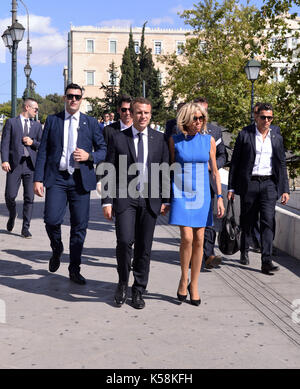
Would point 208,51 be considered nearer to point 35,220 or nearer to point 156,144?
point 35,220

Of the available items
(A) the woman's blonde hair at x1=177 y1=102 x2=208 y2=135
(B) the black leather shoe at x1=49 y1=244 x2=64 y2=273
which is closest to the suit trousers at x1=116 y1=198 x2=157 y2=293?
(A) the woman's blonde hair at x1=177 y1=102 x2=208 y2=135

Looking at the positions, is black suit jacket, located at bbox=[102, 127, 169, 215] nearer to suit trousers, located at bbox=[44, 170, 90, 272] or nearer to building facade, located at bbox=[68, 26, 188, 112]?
suit trousers, located at bbox=[44, 170, 90, 272]

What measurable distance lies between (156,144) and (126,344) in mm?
1865

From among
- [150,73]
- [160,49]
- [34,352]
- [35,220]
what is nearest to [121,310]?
[34,352]

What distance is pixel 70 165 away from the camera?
19.7 ft

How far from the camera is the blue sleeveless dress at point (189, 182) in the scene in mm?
5414

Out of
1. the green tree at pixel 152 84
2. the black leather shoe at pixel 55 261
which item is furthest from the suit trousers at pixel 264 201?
the green tree at pixel 152 84

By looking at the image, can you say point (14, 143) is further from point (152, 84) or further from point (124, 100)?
point (152, 84)

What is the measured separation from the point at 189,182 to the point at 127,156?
0.59 metres

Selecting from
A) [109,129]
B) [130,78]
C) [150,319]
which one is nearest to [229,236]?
[109,129]

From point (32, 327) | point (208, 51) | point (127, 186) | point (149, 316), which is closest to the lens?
point (32, 327)

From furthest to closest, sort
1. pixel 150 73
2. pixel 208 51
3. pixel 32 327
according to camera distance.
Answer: pixel 150 73
pixel 208 51
pixel 32 327

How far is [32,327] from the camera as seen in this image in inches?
183

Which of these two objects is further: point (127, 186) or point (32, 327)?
point (127, 186)
